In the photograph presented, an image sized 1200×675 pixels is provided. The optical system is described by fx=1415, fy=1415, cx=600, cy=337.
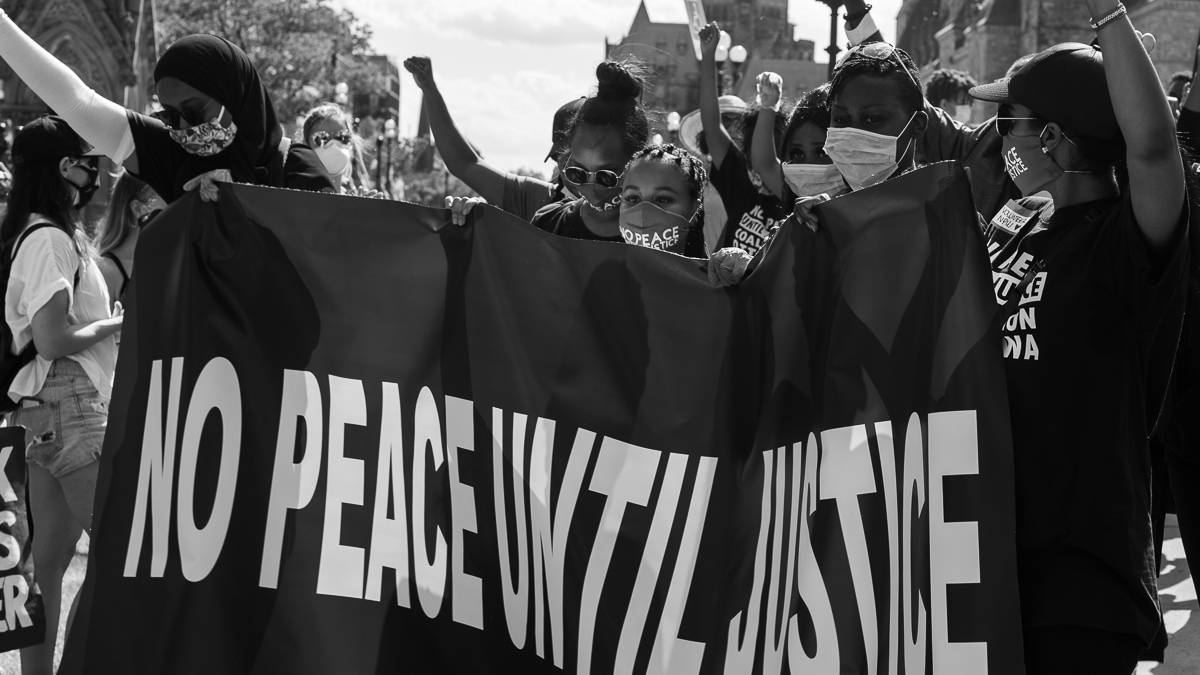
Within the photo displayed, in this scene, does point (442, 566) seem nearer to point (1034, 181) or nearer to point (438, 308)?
Result: point (438, 308)

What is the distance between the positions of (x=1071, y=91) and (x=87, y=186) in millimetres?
3442

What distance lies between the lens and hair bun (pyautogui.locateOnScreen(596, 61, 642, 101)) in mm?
4875

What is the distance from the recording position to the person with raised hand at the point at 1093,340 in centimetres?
269

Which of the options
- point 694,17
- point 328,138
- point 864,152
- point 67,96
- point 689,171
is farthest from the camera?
point 694,17

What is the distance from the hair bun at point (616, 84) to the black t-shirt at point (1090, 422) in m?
2.26

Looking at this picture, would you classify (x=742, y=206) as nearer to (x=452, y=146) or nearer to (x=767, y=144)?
(x=767, y=144)

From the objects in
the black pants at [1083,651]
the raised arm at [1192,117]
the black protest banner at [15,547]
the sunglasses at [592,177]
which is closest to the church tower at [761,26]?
the raised arm at [1192,117]

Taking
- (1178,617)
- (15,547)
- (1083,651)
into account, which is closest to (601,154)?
(15,547)

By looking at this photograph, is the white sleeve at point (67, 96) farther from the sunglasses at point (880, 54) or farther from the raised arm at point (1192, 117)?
the raised arm at point (1192, 117)

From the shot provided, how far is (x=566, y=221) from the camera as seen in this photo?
450cm

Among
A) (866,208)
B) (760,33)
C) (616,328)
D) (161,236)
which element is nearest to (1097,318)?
(866,208)

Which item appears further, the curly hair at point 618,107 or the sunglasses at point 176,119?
the curly hair at point 618,107

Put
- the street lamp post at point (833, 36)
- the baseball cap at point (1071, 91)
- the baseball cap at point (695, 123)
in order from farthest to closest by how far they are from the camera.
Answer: the street lamp post at point (833, 36) → the baseball cap at point (695, 123) → the baseball cap at point (1071, 91)

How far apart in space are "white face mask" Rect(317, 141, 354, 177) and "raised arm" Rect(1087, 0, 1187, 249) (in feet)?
14.6
